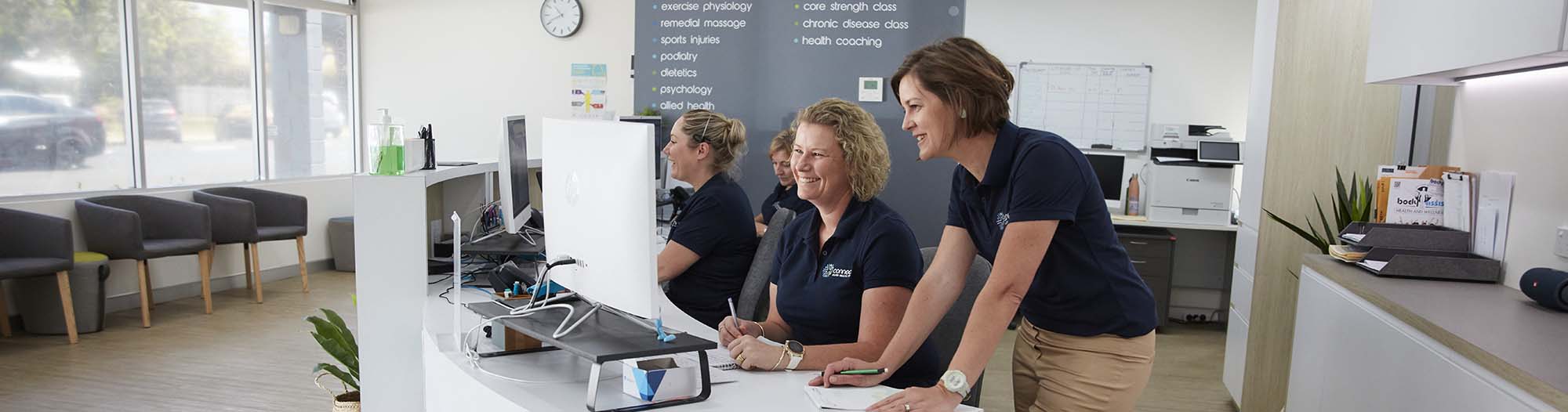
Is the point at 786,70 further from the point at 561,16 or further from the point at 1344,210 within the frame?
the point at 561,16

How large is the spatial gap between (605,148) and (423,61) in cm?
700

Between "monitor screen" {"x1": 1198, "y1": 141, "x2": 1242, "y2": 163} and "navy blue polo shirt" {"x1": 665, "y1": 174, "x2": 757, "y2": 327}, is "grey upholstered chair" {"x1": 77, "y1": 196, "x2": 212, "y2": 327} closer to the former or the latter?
"navy blue polo shirt" {"x1": 665, "y1": 174, "x2": 757, "y2": 327}

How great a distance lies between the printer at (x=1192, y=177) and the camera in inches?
238

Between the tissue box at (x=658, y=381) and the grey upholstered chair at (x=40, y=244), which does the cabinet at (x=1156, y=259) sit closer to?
the tissue box at (x=658, y=381)

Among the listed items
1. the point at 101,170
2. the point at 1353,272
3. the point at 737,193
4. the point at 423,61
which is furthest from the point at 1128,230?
the point at 101,170

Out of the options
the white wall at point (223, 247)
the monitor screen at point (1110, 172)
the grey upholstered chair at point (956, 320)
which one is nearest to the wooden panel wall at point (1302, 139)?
the grey upholstered chair at point (956, 320)

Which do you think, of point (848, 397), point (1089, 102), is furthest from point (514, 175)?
point (1089, 102)

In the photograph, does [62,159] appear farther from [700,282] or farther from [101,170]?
[700,282]

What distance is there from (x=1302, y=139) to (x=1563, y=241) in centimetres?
143

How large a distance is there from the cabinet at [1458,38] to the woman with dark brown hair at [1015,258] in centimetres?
98

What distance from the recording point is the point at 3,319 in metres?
5.21

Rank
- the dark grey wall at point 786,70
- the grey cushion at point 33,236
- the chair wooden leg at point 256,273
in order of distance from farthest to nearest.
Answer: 1. the chair wooden leg at point 256,273
2. the grey cushion at point 33,236
3. the dark grey wall at point 786,70

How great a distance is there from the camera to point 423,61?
8219mm

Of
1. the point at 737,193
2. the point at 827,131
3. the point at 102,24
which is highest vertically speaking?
the point at 102,24
